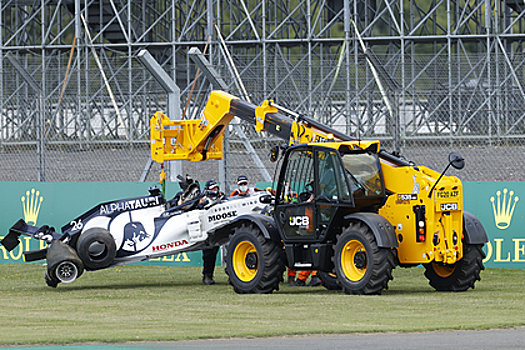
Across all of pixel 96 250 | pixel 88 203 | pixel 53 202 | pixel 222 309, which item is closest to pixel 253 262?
pixel 222 309

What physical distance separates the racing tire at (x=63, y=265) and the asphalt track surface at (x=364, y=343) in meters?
4.54

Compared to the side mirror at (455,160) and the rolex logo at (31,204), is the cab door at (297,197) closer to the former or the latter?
the side mirror at (455,160)

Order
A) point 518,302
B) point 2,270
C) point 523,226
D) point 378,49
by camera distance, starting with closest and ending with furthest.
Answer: point 518,302
point 523,226
point 2,270
point 378,49

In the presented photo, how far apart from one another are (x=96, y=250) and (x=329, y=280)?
3.08 meters

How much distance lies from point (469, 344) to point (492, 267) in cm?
642

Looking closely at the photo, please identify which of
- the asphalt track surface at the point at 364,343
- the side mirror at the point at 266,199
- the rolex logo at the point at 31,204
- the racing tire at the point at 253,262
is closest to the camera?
the asphalt track surface at the point at 364,343

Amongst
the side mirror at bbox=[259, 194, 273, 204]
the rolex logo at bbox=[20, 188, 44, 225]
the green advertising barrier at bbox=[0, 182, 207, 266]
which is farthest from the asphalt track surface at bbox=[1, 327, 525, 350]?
the rolex logo at bbox=[20, 188, 44, 225]

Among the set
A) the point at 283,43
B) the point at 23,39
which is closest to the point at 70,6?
the point at 23,39

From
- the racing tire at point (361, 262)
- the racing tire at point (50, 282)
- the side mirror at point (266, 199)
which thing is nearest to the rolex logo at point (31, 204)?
the racing tire at point (50, 282)

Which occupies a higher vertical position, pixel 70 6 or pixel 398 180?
pixel 70 6

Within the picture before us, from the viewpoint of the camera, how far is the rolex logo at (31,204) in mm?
15422

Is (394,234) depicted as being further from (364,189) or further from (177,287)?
(177,287)

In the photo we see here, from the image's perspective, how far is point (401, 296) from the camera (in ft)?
35.1

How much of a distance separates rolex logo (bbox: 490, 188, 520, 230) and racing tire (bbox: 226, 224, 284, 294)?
3889 mm
